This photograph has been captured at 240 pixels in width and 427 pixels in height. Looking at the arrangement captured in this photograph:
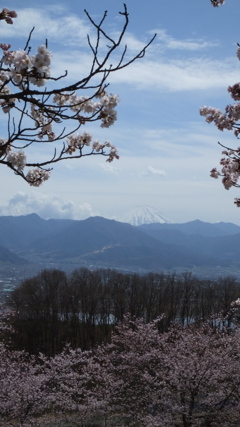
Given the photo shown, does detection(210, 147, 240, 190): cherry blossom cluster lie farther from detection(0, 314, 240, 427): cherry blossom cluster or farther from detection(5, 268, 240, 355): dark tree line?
detection(5, 268, 240, 355): dark tree line

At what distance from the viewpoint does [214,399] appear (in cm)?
1427

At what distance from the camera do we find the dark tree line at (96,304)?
155 ft

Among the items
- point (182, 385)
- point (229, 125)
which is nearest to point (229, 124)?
point (229, 125)

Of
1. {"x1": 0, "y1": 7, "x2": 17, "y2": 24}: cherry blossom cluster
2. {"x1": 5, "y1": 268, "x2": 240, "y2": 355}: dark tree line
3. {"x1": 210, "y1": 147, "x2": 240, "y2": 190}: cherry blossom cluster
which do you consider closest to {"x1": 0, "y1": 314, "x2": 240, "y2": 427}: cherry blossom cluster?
{"x1": 210, "y1": 147, "x2": 240, "y2": 190}: cherry blossom cluster

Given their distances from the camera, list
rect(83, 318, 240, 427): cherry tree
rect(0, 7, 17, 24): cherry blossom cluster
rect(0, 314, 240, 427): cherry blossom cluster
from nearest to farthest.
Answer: rect(0, 7, 17, 24): cherry blossom cluster, rect(83, 318, 240, 427): cherry tree, rect(0, 314, 240, 427): cherry blossom cluster

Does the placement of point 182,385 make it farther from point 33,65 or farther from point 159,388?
point 33,65

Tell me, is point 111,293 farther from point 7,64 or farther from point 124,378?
point 7,64

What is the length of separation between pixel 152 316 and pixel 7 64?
51746mm

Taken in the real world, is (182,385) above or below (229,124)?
below

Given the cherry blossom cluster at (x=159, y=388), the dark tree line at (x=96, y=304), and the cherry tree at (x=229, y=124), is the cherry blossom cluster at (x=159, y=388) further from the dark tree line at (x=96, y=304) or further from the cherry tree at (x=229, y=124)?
the dark tree line at (x=96, y=304)

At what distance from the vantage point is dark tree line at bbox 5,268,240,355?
47375mm

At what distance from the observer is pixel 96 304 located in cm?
5234

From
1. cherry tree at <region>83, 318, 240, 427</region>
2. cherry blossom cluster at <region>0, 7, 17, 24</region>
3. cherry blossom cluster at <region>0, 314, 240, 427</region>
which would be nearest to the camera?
cherry blossom cluster at <region>0, 7, 17, 24</region>

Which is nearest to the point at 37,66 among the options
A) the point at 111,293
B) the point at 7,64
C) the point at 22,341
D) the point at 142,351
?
the point at 7,64
